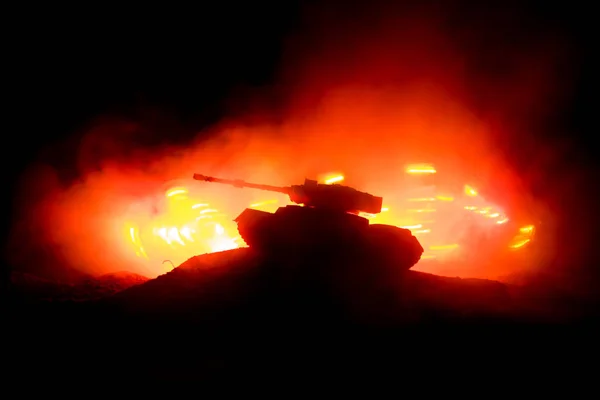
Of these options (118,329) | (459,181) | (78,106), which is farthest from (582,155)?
(78,106)

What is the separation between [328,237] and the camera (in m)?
6.68

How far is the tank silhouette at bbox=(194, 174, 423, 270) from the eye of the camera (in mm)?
6691

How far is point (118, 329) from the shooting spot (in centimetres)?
580

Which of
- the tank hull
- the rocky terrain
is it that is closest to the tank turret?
the tank hull

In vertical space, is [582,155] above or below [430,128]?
below

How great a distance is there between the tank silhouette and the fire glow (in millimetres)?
7731

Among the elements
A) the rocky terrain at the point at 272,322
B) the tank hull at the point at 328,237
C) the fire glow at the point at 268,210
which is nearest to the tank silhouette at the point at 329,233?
the tank hull at the point at 328,237

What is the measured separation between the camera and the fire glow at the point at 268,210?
1488 cm

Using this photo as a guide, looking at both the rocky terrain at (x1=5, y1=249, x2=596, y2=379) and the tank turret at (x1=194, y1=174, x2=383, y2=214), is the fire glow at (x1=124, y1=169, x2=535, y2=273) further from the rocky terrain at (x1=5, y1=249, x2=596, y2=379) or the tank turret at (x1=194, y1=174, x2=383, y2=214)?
the tank turret at (x1=194, y1=174, x2=383, y2=214)

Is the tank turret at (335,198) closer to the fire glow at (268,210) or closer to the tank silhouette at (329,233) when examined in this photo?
the tank silhouette at (329,233)

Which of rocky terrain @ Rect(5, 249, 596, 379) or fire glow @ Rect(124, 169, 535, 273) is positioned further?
fire glow @ Rect(124, 169, 535, 273)

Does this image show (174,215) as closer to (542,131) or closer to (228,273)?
(228,273)

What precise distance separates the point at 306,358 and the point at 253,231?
2.43 metres

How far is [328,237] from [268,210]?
908 cm
